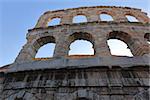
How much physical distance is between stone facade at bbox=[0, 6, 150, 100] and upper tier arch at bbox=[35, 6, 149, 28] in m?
1.58

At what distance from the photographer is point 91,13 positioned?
44.4 feet

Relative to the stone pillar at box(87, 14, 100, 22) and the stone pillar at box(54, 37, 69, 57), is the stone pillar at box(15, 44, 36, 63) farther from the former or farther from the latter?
the stone pillar at box(87, 14, 100, 22)

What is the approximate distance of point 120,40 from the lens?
1141 centimetres

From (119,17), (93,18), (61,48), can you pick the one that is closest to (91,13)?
(93,18)

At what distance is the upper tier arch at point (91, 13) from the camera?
43.2ft

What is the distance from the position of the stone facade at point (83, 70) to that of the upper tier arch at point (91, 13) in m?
1.58

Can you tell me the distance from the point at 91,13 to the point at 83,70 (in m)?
5.95

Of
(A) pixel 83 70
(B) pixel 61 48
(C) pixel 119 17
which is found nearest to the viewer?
(A) pixel 83 70

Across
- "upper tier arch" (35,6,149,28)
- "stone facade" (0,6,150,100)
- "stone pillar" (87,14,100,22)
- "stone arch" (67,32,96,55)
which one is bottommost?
"stone facade" (0,6,150,100)

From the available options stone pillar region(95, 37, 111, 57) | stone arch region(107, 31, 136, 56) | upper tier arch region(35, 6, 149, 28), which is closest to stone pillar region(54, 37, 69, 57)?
stone pillar region(95, 37, 111, 57)

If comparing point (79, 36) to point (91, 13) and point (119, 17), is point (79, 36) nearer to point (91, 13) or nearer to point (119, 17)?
point (91, 13)

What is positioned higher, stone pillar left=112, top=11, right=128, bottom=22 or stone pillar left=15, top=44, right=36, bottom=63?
stone pillar left=112, top=11, right=128, bottom=22

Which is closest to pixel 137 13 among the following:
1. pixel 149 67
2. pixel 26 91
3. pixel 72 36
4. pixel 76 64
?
pixel 72 36

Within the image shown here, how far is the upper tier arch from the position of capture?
43.2 ft
